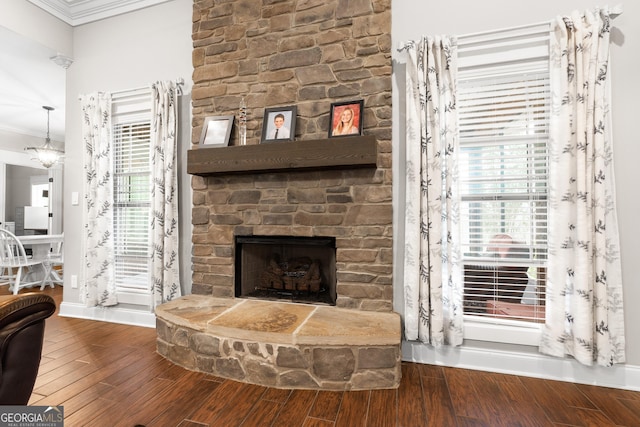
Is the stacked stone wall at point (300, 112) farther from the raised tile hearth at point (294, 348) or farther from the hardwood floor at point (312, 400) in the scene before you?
the hardwood floor at point (312, 400)

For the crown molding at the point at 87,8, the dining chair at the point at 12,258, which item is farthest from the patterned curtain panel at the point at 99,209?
the dining chair at the point at 12,258

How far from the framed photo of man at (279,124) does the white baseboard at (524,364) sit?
175 cm

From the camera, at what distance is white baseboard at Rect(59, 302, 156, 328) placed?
2.94 m

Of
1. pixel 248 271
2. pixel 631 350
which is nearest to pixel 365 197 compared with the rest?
pixel 248 271

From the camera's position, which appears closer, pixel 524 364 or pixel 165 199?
pixel 524 364

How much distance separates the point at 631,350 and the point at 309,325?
6.41ft

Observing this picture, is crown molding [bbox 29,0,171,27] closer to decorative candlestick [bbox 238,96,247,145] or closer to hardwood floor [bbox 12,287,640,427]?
decorative candlestick [bbox 238,96,247,145]

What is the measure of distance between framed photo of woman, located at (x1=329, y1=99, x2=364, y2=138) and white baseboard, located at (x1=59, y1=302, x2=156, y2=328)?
234 centimetres

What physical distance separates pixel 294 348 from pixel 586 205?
75.0 inches

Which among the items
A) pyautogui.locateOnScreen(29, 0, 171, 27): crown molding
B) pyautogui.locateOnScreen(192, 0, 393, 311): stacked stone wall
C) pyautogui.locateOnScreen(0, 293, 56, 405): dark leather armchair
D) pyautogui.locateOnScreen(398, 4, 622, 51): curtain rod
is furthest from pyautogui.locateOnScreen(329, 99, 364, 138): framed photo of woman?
pyautogui.locateOnScreen(29, 0, 171, 27): crown molding

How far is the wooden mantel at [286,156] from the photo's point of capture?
2.11 metres

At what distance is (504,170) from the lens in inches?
83.7

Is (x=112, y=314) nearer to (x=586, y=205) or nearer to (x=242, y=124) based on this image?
(x=242, y=124)

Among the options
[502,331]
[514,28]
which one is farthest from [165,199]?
[514,28]
